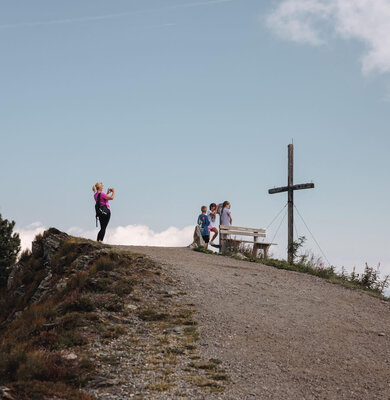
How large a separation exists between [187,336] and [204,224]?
1163 cm

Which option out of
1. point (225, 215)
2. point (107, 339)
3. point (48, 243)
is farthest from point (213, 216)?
point (107, 339)

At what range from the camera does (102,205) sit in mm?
20078

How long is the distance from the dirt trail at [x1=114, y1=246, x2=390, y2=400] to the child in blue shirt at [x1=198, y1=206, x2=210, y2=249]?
4.29 meters

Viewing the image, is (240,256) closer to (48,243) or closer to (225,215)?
(225,215)

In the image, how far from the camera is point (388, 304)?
17172 millimetres

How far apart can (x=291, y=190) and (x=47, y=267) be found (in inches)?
441

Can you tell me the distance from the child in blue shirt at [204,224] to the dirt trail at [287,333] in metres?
4.29

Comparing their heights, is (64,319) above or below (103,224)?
below

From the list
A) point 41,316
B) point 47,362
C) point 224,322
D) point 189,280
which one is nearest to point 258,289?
point 189,280

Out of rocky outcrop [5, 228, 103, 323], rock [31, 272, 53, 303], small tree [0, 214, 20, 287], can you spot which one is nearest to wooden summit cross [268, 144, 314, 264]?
rocky outcrop [5, 228, 103, 323]

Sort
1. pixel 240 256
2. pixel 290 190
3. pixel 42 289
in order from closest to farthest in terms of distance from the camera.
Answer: pixel 42 289, pixel 240 256, pixel 290 190

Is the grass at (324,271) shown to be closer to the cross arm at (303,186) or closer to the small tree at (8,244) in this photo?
the cross arm at (303,186)

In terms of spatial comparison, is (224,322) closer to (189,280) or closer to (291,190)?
(189,280)

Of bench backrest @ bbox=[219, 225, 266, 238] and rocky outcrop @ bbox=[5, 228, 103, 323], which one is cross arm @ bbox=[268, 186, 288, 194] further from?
rocky outcrop @ bbox=[5, 228, 103, 323]
